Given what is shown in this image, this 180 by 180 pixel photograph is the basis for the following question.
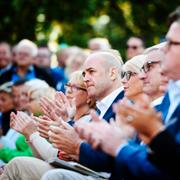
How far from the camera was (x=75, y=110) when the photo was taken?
7.26m

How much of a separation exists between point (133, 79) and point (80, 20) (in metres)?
9.90

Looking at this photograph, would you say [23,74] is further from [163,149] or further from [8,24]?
[163,149]

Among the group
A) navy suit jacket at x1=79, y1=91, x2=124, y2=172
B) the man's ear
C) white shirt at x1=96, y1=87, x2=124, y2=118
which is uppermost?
the man's ear

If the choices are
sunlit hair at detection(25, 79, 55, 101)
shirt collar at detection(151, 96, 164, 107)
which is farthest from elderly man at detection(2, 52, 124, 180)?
sunlit hair at detection(25, 79, 55, 101)

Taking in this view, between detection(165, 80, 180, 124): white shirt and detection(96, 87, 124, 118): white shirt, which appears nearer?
detection(165, 80, 180, 124): white shirt

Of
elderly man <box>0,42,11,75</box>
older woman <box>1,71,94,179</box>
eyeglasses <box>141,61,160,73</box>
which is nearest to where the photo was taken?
eyeglasses <box>141,61,160,73</box>

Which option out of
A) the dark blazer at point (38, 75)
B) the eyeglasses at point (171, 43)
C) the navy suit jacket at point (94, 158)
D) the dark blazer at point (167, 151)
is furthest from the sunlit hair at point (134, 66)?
the dark blazer at point (38, 75)

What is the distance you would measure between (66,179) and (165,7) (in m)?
10.6

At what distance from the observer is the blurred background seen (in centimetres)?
1620

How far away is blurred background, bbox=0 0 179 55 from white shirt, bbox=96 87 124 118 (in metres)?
8.56

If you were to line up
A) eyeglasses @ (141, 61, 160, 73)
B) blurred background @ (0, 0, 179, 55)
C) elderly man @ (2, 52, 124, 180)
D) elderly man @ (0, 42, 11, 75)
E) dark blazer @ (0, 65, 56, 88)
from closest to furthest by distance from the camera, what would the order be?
eyeglasses @ (141, 61, 160, 73), elderly man @ (2, 52, 124, 180), dark blazer @ (0, 65, 56, 88), elderly man @ (0, 42, 11, 75), blurred background @ (0, 0, 179, 55)

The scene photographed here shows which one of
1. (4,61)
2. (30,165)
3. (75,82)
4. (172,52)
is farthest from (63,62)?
(172,52)

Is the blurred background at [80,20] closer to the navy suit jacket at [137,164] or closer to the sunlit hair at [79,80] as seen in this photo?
the sunlit hair at [79,80]

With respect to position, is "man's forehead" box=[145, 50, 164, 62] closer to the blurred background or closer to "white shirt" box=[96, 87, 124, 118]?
"white shirt" box=[96, 87, 124, 118]
